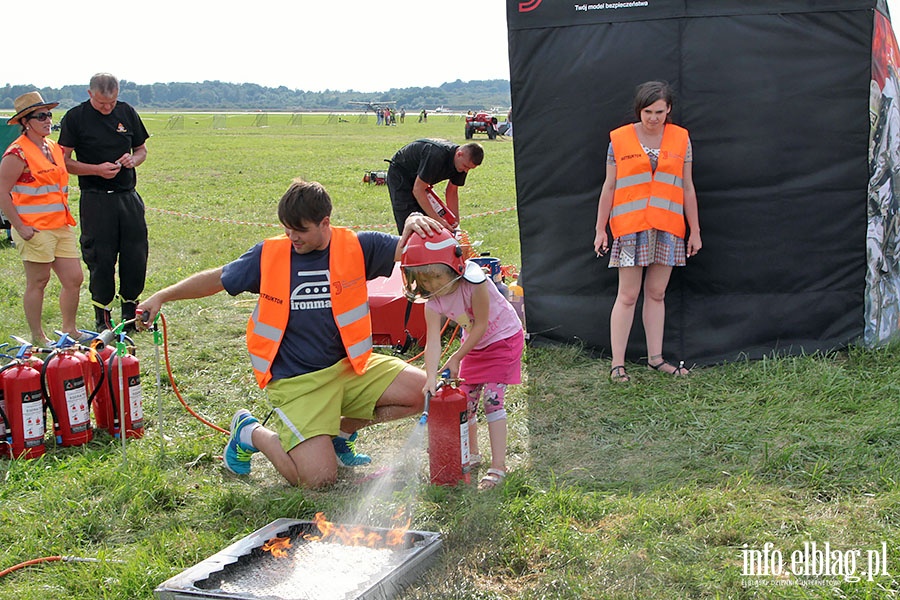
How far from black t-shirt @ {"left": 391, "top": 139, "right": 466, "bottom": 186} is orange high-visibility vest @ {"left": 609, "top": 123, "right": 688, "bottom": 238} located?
1.59 m

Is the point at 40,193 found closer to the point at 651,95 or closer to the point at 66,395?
the point at 66,395

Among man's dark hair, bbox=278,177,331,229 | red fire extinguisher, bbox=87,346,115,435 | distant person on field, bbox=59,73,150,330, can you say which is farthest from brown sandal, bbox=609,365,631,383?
distant person on field, bbox=59,73,150,330

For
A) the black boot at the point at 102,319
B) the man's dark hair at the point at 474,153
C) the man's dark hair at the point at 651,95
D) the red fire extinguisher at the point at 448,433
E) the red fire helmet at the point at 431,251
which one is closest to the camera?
the red fire helmet at the point at 431,251

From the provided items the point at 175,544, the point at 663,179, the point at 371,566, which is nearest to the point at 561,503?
the point at 371,566

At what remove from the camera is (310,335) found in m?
4.67

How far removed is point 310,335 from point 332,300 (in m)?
0.22

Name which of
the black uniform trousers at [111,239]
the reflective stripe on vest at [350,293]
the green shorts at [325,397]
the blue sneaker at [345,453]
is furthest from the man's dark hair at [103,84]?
the blue sneaker at [345,453]

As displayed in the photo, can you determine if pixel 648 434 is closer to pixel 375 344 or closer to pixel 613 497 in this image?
pixel 613 497

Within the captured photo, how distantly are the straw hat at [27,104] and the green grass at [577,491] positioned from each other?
203 centimetres

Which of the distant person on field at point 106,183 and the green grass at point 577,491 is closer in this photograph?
the green grass at point 577,491

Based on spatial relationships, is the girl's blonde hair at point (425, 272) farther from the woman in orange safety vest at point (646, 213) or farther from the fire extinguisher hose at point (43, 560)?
the woman in orange safety vest at point (646, 213)

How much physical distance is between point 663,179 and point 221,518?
3.56 metres

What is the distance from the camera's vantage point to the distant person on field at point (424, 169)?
7.14m

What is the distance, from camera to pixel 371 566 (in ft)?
12.0
